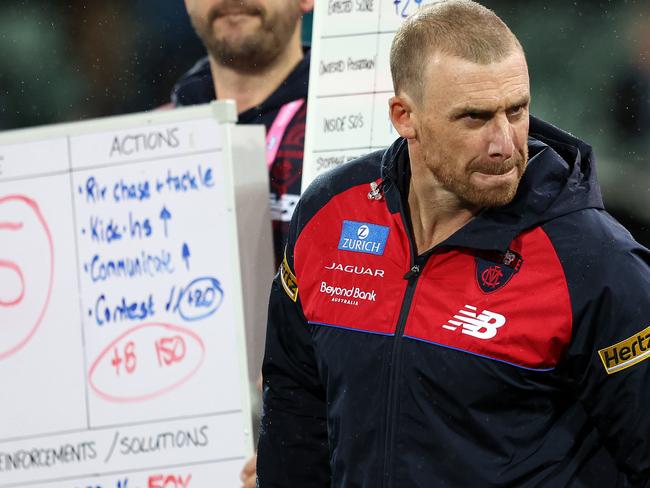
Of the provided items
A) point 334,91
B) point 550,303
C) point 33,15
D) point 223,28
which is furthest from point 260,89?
point 33,15

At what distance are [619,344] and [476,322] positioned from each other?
24 cm

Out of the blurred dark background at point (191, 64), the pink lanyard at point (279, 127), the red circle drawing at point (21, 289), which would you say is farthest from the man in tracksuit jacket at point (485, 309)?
the blurred dark background at point (191, 64)

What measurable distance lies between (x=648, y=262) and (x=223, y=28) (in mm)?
1439

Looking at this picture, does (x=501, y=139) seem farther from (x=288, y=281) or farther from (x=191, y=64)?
(x=191, y=64)

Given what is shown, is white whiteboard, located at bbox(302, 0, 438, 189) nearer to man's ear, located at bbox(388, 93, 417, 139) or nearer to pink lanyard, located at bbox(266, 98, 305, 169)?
pink lanyard, located at bbox(266, 98, 305, 169)

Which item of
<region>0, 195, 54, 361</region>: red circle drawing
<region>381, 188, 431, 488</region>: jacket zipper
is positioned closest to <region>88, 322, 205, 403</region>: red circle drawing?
<region>0, 195, 54, 361</region>: red circle drawing

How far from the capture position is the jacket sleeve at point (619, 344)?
5.99 feet

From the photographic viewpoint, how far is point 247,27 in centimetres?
292

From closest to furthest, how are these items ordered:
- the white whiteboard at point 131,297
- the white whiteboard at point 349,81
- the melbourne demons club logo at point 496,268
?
the melbourne demons club logo at point 496,268 < the white whiteboard at point 131,297 < the white whiteboard at point 349,81

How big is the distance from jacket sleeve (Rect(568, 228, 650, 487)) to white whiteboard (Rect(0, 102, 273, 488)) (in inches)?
35.7

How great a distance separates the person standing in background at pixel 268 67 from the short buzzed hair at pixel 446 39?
806 mm

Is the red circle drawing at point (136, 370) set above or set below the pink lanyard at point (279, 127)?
below

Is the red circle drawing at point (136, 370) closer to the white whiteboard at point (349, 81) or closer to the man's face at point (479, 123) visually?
the white whiteboard at point (349, 81)

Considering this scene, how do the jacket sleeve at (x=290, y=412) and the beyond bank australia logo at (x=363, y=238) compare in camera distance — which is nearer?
the beyond bank australia logo at (x=363, y=238)
